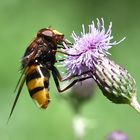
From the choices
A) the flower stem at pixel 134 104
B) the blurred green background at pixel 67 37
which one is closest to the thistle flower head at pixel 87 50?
the flower stem at pixel 134 104

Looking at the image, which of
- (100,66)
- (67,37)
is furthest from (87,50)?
(67,37)

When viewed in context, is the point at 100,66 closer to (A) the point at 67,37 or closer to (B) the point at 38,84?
(B) the point at 38,84

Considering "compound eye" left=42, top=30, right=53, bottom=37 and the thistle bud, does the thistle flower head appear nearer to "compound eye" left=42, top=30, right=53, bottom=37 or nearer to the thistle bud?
the thistle bud

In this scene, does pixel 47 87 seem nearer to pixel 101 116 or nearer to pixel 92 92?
pixel 92 92

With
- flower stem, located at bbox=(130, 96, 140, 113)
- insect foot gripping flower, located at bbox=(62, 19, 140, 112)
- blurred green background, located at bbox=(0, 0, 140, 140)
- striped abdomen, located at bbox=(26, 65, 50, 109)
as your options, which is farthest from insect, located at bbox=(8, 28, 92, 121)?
blurred green background, located at bbox=(0, 0, 140, 140)

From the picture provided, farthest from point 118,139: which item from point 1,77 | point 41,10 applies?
point 41,10

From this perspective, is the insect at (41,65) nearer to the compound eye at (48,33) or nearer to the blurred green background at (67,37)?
the compound eye at (48,33)

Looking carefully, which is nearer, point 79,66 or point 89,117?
point 79,66
